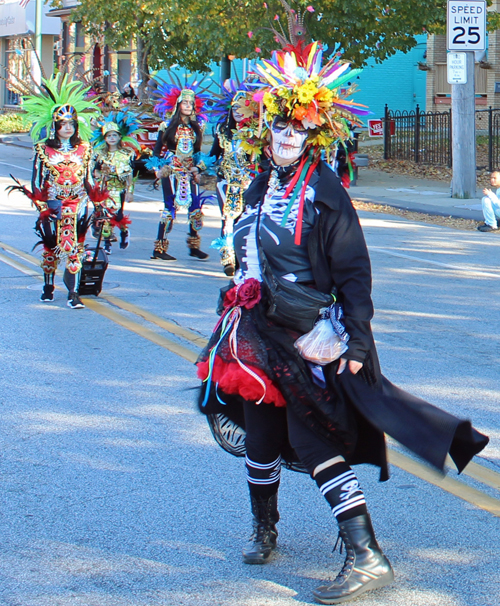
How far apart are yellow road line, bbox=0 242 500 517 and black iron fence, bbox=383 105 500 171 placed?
13.5 m

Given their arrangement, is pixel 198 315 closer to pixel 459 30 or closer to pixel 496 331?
pixel 496 331

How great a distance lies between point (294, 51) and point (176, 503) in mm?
2166

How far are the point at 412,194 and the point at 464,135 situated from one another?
1.85 meters

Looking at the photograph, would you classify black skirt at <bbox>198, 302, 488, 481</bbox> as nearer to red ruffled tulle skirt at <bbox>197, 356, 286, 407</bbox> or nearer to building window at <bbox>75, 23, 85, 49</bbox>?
red ruffled tulle skirt at <bbox>197, 356, 286, 407</bbox>

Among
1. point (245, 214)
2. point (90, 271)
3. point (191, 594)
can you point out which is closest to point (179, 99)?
point (90, 271)

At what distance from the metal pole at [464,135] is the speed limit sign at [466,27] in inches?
11.1

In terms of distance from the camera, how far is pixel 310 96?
359 cm

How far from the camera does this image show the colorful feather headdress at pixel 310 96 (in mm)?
3600

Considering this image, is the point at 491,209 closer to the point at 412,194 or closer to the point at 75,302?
the point at 412,194

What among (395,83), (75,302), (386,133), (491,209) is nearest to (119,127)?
(75,302)

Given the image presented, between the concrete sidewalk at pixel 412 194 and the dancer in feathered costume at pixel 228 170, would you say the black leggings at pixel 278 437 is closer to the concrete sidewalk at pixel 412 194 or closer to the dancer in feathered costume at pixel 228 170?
the dancer in feathered costume at pixel 228 170

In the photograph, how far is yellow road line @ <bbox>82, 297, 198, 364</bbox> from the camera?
23.4 ft

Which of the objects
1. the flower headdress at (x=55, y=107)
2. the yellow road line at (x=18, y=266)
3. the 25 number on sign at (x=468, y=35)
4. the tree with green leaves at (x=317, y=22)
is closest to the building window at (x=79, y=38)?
the tree with green leaves at (x=317, y=22)

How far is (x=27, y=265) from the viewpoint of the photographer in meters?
10.9
